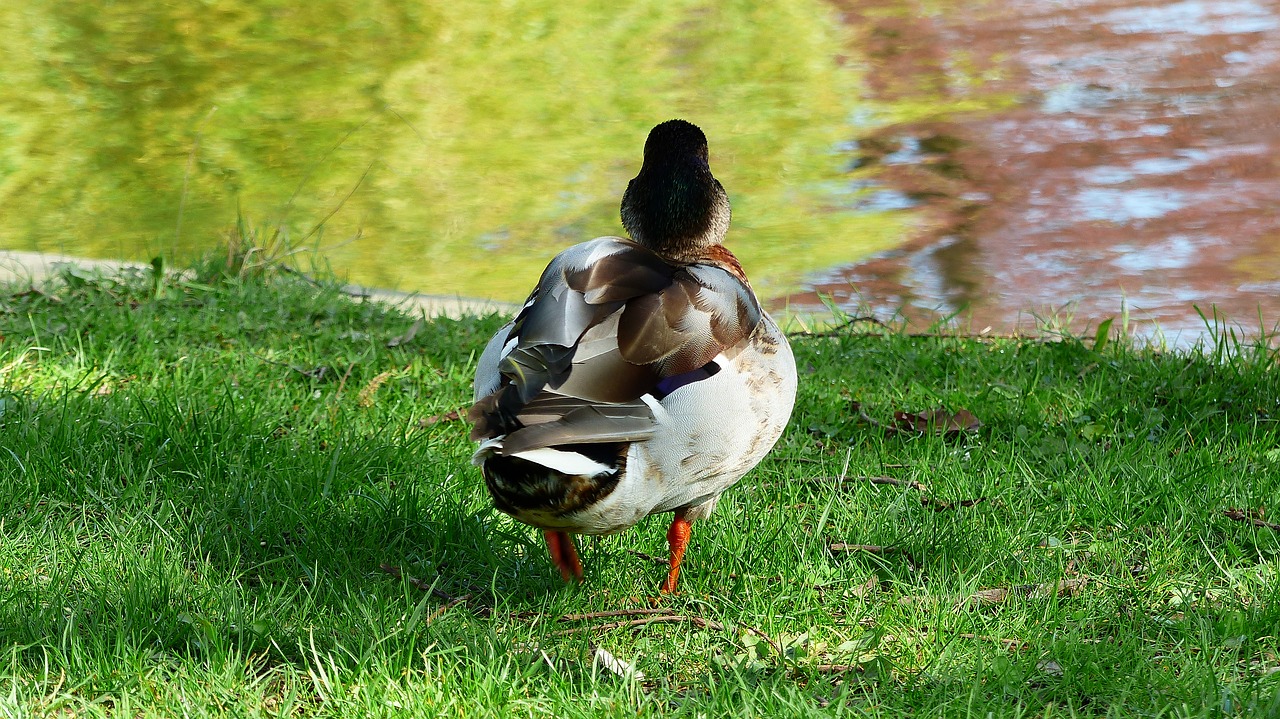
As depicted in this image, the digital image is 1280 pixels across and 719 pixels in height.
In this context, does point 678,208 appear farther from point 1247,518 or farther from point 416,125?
point 416,125

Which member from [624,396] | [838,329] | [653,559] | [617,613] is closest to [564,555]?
[617,613]

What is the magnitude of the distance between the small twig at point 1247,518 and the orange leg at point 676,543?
1464 millimetres

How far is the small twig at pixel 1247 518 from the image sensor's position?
3.20m

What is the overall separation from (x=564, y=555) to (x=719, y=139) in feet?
22.9

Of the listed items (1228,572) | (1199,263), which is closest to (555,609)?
(1228,572)

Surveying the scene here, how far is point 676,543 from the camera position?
2.92 m

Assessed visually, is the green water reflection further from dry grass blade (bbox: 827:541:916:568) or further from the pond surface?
dry grass blade (bbox: 827:541:916:568)

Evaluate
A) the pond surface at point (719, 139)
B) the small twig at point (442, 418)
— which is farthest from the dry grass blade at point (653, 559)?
the pond surface at point (719, 139)

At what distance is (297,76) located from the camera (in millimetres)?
11961

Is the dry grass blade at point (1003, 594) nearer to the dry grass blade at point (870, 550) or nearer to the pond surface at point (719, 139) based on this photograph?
the dry grass blade at point (870, 550)

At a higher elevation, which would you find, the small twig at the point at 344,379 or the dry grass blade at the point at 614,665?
the dry grass blade at the point at 614,665

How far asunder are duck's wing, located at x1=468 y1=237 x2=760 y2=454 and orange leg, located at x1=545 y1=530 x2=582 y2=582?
378mm

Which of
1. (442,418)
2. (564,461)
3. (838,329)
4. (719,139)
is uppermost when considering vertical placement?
(564,461)

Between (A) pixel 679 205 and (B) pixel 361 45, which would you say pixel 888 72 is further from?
(A) pixel 679 205
